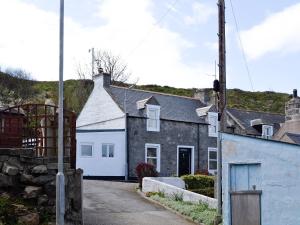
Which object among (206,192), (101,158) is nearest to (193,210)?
(206,192)

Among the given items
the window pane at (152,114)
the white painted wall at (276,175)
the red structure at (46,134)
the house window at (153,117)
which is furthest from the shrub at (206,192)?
the red structure at (46,134)

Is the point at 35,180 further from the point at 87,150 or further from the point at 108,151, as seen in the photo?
the point at 87,150

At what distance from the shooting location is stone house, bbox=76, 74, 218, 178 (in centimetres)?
3497

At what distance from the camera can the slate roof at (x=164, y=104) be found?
36.2 metres

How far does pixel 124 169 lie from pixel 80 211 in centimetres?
1761

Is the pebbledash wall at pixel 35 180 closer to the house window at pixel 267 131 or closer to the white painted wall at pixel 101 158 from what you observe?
the white painted wall at pixel 101 158

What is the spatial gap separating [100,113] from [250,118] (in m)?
→ 14.5

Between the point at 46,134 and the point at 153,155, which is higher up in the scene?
the point at 46,134

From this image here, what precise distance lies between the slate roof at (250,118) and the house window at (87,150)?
13.2 m


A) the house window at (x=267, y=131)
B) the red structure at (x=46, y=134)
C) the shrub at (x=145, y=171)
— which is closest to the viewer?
the red structure at (x=46, y=134)

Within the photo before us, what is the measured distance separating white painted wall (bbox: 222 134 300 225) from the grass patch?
3.65m

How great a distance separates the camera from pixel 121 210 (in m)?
20.7

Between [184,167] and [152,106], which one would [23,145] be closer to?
[152,106]

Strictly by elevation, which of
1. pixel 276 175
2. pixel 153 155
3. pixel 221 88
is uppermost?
pixel 221 88
